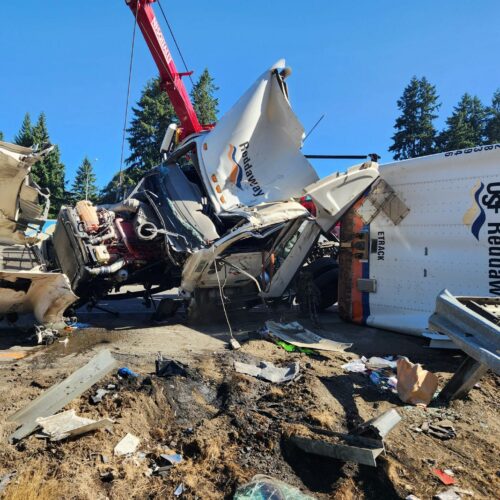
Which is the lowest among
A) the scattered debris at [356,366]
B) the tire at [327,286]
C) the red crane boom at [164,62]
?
the scattered debris at [356,366]

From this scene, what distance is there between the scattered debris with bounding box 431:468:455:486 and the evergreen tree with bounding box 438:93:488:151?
34.4 meters

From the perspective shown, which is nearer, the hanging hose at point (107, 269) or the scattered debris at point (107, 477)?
the scattered debris at point (107, 477)

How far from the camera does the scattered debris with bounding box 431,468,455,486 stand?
250 centimetres

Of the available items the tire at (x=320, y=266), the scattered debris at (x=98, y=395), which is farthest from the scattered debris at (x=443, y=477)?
the tire at (x=320, y=266)

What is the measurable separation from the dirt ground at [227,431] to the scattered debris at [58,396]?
A: 7 centimetres

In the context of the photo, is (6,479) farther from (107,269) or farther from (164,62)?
(164,62)

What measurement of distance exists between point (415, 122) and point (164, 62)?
1218 inches

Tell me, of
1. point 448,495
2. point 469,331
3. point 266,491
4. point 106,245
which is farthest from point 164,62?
point 448,495

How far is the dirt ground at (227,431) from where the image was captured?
242 cm

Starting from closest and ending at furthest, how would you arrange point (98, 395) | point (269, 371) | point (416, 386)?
point (98, 395), point (416, 386), point (269, 371)

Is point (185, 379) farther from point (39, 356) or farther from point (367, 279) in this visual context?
point (367, 279)

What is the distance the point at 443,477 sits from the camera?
100 inches

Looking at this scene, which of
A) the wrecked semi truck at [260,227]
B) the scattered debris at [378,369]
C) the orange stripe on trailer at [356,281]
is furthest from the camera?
the orange stripe on trailer at [356,281]

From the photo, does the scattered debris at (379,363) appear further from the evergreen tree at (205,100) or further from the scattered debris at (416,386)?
the evergreen tree at (205,100)
